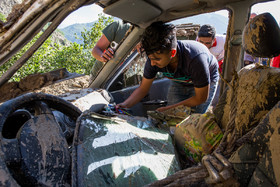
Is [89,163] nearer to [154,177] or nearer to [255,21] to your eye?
[154,177]

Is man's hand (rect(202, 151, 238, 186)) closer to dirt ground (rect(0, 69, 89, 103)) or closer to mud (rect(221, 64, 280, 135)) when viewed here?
mud (rect(221, 64, 280, 135))

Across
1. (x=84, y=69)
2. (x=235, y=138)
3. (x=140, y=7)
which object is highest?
(x=140, y=7)

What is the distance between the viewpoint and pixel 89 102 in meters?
2.45

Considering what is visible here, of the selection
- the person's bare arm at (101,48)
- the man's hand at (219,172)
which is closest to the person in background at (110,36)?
the person's bare arm at (101,48)

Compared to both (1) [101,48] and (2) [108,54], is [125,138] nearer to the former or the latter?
(2) [108,54]

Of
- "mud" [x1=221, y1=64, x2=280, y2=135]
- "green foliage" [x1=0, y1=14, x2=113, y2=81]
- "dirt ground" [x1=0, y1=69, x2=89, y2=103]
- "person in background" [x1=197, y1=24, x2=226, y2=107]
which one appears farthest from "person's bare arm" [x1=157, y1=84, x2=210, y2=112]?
"green foliage" [x1=0, y1=14, x2=113, y2=81]

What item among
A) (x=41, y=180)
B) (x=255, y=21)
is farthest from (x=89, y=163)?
(x=255, y=21)

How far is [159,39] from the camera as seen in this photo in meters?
2.10

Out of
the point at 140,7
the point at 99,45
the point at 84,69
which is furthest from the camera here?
the point at 84,69

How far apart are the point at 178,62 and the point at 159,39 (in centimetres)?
44

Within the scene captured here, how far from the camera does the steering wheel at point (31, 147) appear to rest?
3.57 feet

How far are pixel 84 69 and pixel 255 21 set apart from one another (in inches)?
354

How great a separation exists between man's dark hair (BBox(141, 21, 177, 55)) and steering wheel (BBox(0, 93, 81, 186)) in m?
1.12

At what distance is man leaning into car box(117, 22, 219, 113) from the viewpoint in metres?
2.13
